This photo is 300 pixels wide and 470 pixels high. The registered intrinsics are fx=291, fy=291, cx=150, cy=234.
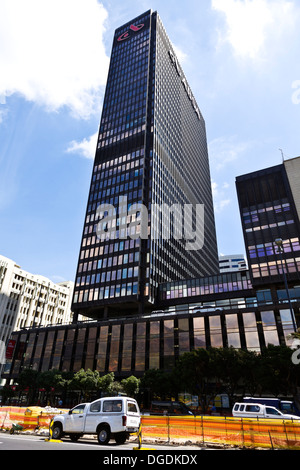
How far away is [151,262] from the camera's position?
75.6m

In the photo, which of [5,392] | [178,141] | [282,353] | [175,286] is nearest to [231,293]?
[175,286]

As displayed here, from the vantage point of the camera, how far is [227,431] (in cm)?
1428

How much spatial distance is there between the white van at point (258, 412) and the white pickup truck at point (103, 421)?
1092cm

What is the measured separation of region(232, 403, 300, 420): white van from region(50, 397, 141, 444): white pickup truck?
35.8 ft

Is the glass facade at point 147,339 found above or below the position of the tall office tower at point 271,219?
below

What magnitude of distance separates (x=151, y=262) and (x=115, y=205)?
20.6 metres

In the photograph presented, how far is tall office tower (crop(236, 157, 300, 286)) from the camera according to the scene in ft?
215

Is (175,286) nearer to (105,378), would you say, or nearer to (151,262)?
(151,262)

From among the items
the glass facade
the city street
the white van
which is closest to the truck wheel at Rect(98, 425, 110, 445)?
the city street

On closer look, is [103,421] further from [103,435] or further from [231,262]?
[231,262]

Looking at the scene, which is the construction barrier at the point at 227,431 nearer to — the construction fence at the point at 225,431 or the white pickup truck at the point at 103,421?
the construction fence at the point at 225,431

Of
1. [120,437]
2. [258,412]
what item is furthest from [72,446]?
[258,412]

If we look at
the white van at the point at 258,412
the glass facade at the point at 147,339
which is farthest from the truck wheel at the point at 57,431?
the glass facade at the point at 147,339

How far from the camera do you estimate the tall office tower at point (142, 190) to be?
75750 millimetres
